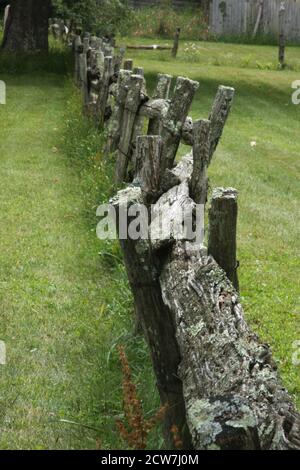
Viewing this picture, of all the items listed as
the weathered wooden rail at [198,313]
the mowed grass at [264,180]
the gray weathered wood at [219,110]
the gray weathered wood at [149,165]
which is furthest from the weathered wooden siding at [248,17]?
the gray weathered wood at [149,165]

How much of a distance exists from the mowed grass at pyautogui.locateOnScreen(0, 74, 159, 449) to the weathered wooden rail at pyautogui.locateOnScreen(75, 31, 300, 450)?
1.95ft

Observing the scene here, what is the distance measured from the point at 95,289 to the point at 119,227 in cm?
281

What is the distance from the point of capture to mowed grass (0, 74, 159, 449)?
488 centimetres

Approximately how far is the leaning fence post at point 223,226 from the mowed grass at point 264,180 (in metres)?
1.51

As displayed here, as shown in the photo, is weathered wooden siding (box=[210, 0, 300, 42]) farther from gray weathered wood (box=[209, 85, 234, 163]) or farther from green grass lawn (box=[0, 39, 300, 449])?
gray weathered wood (box=[209, 85, 234, 163])

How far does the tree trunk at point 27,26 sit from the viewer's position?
2245cm

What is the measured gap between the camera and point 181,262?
4.21 meters

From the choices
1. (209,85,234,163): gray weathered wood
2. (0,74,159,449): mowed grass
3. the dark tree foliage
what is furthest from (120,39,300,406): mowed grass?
the dark tree foliage

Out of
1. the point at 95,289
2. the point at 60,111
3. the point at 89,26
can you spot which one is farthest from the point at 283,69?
the point at 95,289

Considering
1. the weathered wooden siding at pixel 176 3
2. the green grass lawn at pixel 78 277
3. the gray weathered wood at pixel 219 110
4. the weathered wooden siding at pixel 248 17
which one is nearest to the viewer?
the green grass lawn at pixel 78 277

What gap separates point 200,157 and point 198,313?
2147 mm

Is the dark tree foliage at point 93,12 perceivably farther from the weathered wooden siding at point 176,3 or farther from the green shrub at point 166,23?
the weathered wooden siding at point 176,3

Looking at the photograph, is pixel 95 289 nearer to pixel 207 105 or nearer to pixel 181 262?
pixel 181 262

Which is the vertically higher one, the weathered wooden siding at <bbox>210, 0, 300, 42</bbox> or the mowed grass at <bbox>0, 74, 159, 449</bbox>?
the mowed grass at <bbox>0, 74, 159, 449</bbox>
